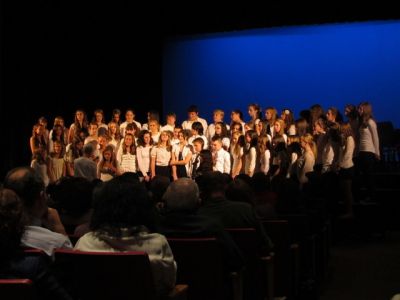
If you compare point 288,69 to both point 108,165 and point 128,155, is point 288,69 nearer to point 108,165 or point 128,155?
point 128,155

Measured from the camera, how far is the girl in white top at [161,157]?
445 inches

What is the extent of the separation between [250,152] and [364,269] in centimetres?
440

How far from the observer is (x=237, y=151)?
443 inches

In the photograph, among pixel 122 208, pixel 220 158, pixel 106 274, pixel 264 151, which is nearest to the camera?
pixel 106 274

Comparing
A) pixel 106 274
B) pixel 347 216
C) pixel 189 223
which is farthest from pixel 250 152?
pixel 106 274

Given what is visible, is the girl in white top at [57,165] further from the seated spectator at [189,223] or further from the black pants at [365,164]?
the seated spectator at [189,223]

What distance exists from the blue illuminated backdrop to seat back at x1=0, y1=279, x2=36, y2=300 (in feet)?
39.5

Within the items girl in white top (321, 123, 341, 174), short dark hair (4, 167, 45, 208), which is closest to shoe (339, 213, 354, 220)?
girl in white top (321, 123, 341, 174)

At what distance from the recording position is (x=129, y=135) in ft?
37.1

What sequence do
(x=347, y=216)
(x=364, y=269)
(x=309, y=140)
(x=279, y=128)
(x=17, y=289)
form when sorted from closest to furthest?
1. (x=17, y=289)
2. (x=364, y=269)
3. (x=347, y=216)
4. (x=309, y=140)
5. (x=279, y=128)

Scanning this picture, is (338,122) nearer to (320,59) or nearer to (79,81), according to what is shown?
(320,59)

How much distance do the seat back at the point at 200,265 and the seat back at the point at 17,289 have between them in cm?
120

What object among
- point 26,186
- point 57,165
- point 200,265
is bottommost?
point 200,265

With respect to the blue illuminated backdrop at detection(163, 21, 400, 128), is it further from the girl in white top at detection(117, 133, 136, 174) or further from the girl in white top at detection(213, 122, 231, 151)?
the girl in white top at detection(117, 133, 136, 174)
